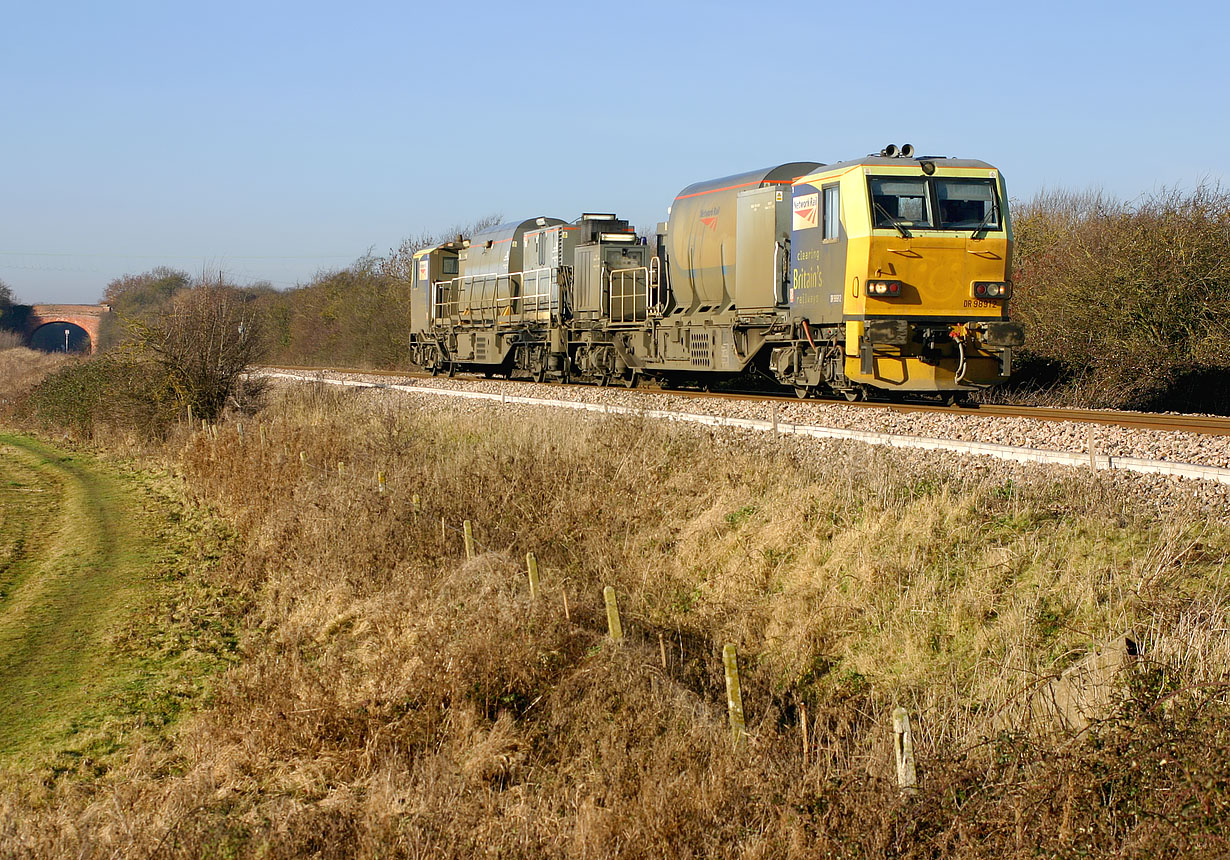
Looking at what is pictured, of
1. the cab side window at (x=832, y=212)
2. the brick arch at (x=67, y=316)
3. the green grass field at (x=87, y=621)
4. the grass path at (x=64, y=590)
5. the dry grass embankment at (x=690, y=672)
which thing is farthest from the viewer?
the brick arch at (x=67, y=316)

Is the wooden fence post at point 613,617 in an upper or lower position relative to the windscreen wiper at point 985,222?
lower

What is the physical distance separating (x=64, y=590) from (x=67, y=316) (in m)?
87.7

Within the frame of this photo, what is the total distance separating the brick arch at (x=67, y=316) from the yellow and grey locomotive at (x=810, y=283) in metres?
77.4

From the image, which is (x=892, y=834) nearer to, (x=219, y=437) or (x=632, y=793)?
(x=632, y=793)

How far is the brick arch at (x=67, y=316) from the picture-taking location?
87.8 metres

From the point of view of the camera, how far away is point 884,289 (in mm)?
14055

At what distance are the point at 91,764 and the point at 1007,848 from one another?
20.2 ft

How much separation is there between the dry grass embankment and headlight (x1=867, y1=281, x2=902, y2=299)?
12.2ft

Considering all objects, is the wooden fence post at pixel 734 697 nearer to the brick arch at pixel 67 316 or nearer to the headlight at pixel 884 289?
the headlight at pixel 884 289

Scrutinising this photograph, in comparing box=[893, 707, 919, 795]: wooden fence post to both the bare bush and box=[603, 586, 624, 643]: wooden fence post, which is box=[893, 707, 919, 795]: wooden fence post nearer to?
box=[603, 586, 624, 643]: wooden fence post

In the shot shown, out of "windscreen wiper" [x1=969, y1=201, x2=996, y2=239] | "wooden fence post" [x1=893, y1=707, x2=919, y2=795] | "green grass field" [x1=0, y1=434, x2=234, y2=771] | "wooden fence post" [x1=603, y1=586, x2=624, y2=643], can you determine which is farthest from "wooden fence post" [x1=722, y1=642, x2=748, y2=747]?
"windscreen wiper" [x1=969, y1=201, x2=996, y2=239]

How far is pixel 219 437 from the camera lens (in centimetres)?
1862

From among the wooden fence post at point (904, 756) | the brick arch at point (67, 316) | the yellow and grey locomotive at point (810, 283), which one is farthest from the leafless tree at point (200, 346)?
the brick arch at point (67, 316)

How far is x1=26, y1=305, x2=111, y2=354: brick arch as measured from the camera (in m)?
87.8
